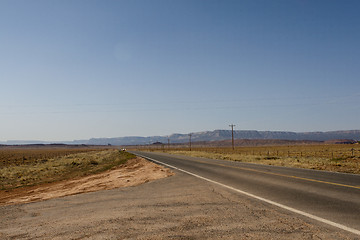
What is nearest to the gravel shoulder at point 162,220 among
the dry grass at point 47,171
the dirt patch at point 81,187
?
the dirt patch at point 81,187

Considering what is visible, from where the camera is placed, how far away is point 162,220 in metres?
5.78

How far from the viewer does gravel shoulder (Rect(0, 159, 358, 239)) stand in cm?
487

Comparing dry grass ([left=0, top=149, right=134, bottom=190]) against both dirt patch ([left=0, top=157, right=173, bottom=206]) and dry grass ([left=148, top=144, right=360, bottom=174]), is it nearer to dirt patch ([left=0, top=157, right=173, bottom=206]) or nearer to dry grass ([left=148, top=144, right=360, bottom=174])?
dirt patch ([left=0, top=157, right=173, bottom=206])

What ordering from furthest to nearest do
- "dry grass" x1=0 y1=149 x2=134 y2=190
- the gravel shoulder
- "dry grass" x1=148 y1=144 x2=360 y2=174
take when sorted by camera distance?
"dry grass" x1=0 y1=149 x2=134 y2=190, "dry grass" x1=148 y1=144 x2=360 y2=174, the gravel shoulder

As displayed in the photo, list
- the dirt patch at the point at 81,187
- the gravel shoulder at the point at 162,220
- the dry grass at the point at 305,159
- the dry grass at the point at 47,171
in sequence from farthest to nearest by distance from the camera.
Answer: the dry grass at the point at 47,171, the dry grass at the point at 305,159, the dirt patch at the point at 81,187, the gravel shoulder at the point at 162,220

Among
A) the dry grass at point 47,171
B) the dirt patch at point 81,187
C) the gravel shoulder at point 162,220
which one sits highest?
the gravel shoulder at point 162,220

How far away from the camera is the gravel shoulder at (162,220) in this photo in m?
4.87

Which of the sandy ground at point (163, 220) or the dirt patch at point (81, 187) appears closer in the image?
the sandy ground at point (163, 220)

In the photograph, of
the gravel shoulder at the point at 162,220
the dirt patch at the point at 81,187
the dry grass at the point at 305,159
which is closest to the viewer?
the gravel shoulder at the point at 162,220

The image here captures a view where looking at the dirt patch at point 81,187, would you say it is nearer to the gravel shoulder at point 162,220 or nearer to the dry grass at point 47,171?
the gravel shoulder at point 162,220

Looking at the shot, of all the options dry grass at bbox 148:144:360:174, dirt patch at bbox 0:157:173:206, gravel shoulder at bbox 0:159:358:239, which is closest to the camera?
gravel shoulder at bbox 0:159:358:239

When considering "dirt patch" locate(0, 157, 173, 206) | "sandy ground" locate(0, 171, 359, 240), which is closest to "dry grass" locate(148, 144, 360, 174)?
"dirt patch" locate(0, 157, 173, 206)

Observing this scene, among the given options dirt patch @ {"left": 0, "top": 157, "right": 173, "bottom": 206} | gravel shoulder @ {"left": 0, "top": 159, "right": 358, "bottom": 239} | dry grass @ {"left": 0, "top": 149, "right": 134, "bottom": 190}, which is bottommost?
dry grass @ {"left": 0, "top": 149, "right": 134, "bottom": 190}

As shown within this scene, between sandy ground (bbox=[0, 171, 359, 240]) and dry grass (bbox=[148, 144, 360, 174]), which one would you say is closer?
sandy ground (bbox=[0, 171, 359, 240])
